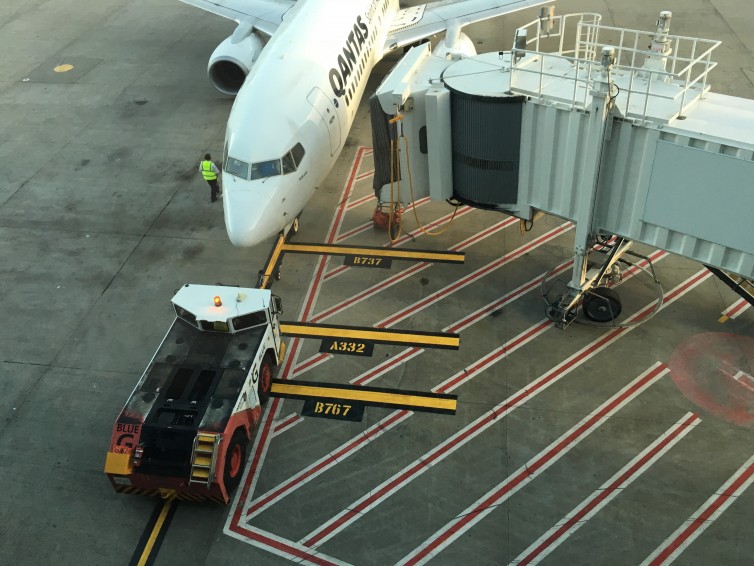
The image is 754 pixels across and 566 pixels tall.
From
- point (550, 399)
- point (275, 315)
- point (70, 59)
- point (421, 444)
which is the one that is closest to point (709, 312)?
point (550, 399)

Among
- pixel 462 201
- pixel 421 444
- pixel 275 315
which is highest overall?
pixel 462 201

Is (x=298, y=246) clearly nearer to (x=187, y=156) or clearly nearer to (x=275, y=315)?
(x=275, y=315)

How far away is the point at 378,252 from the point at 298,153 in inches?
158

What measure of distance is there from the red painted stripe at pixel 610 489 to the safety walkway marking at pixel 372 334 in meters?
5.09

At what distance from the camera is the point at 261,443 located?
1534 cm

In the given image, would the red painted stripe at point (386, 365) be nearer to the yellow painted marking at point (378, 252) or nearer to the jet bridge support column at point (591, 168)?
the yellow painted marking at point (378, 252)

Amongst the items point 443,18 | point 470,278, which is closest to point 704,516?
point 470,278

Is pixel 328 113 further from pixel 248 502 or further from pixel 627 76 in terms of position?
pixel 248 502

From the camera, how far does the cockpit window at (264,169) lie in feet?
60.1

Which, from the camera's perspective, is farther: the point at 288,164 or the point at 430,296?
the point at 430,296

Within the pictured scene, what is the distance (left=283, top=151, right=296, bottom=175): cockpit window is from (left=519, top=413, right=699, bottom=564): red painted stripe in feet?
36.8

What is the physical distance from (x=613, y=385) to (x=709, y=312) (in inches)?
159

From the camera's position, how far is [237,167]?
18.5m

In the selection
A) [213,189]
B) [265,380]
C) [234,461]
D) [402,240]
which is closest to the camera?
[234,461]
